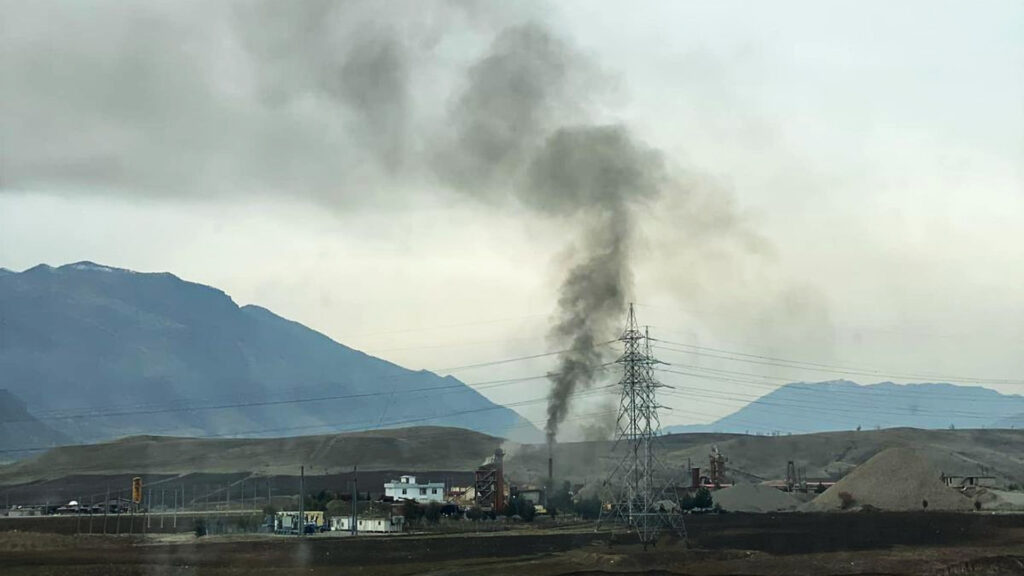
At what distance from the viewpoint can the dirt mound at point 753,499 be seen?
17088cm

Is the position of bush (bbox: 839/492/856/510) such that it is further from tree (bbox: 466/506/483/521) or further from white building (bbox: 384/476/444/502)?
white building (bbox: 384/476/444/502)

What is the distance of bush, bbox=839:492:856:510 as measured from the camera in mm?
165625

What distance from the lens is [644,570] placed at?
266 ft

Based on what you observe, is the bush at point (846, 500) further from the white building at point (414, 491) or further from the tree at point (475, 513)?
the white building at point (414, 491)

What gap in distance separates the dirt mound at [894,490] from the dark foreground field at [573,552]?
2834 centimetres

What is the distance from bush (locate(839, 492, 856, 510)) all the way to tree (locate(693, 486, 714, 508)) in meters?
18.7

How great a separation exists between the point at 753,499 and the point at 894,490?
19828 mm

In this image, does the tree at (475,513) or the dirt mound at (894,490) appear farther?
the dirt mound at (894,490)

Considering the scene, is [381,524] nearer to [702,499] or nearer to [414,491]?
[414,491]

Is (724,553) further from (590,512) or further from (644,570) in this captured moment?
(590,512)

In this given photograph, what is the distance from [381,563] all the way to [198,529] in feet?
160

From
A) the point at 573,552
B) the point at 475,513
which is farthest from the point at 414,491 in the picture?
the point at 573,552

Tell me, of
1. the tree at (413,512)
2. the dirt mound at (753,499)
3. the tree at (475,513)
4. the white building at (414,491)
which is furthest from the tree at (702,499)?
the white building at (414,491)

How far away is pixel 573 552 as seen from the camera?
317 feet
